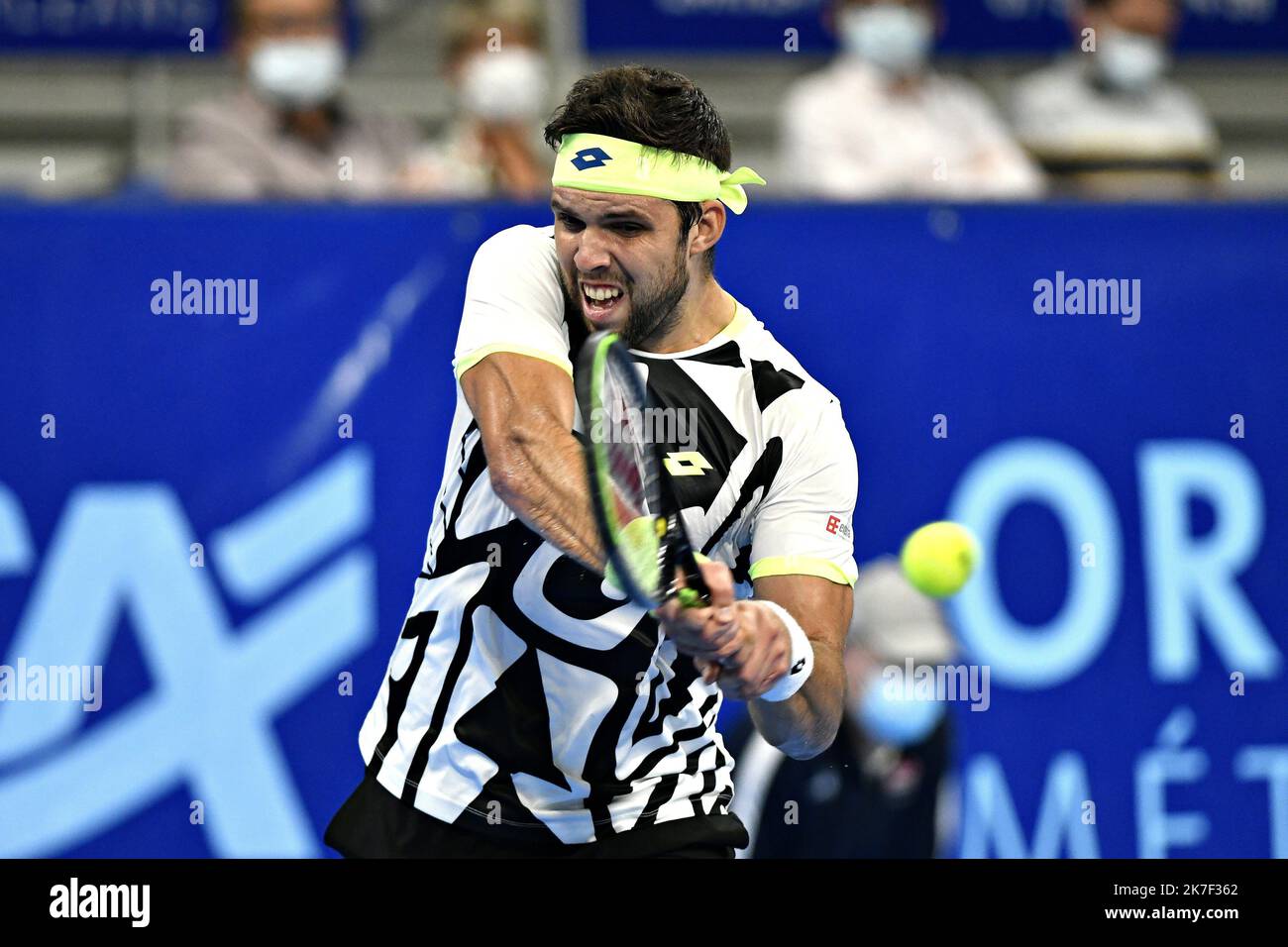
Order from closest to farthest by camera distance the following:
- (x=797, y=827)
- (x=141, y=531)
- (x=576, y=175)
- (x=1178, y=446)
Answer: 1. (x=576, y=175)
2. (x=797, y=827)
3. (x=141, y=531)
4. (x=1178, y=446)

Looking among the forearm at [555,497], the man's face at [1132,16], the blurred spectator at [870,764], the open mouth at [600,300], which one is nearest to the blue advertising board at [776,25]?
the man's face at [1132,16]

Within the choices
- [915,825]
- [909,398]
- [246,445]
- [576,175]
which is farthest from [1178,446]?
[576,175]

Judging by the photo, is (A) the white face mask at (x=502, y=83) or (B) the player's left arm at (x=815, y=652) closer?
(B) the player's left arm at (x=815, y=652)

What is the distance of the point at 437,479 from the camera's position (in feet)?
23.0

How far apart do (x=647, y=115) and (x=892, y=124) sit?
4153 millimetres

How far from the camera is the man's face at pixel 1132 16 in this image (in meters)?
8.55

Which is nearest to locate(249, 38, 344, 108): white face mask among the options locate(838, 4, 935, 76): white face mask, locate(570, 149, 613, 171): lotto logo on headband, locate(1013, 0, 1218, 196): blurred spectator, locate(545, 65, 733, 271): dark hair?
locate(838, 4, 935, 76): white face mask

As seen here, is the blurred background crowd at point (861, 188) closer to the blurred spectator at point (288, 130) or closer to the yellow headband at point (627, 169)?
the blurred spectator at point (288, 130)

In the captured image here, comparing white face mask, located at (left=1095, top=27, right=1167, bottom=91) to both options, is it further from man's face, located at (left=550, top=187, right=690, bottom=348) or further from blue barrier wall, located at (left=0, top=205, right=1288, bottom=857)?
man's face, located at (left=550, top=187, right=690, bottom=348)

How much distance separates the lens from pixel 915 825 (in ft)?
21.4

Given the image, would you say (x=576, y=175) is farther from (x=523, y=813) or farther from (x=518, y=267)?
(x=523, y=813)

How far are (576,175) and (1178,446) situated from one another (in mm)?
3840

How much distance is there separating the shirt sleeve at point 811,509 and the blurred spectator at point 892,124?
3648 millimetres

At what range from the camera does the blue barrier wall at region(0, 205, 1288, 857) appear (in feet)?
22.4
